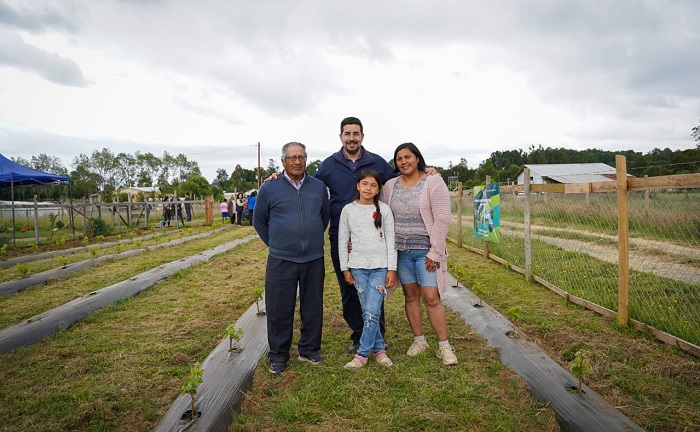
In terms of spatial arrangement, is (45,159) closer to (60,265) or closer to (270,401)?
(60,265)

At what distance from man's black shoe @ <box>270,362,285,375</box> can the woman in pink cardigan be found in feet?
4.17

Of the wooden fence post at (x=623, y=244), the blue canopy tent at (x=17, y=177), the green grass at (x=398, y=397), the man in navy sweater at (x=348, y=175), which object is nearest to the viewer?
the green grass at (x=398, y=397)

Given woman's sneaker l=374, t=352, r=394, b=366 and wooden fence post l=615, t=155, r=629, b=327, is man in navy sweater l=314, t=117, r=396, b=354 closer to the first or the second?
woman's sneaker l=374, t=352, r=394, b=366

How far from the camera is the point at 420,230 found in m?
3.69

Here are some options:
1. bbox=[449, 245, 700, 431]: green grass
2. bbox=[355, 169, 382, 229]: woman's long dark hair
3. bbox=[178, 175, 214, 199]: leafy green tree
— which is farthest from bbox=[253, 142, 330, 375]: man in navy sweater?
bbox=[178, 175, 214, 199]: leafy green tree

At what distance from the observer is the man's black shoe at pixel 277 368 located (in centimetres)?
357

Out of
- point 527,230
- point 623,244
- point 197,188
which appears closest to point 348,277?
point 623,244

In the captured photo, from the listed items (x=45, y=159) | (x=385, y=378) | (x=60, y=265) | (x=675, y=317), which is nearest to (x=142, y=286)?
(x=60, y=265)

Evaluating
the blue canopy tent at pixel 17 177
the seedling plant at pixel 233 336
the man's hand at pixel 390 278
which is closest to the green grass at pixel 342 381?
the seedling plant at pixel 233 336

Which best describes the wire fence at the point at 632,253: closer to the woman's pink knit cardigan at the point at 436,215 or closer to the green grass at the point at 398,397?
the green grass at the point at 398,397

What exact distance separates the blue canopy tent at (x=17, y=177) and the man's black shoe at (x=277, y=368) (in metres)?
12.6

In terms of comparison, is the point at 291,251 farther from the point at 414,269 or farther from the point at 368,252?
the point at 414,269

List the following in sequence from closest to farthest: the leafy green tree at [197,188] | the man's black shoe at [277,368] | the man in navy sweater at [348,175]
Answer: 1. the man's black shoe at [277,368]
2. the man in navy sweater at [348,175]
3. the leafy green tree at [197,188]

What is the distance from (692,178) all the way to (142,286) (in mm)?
7440
